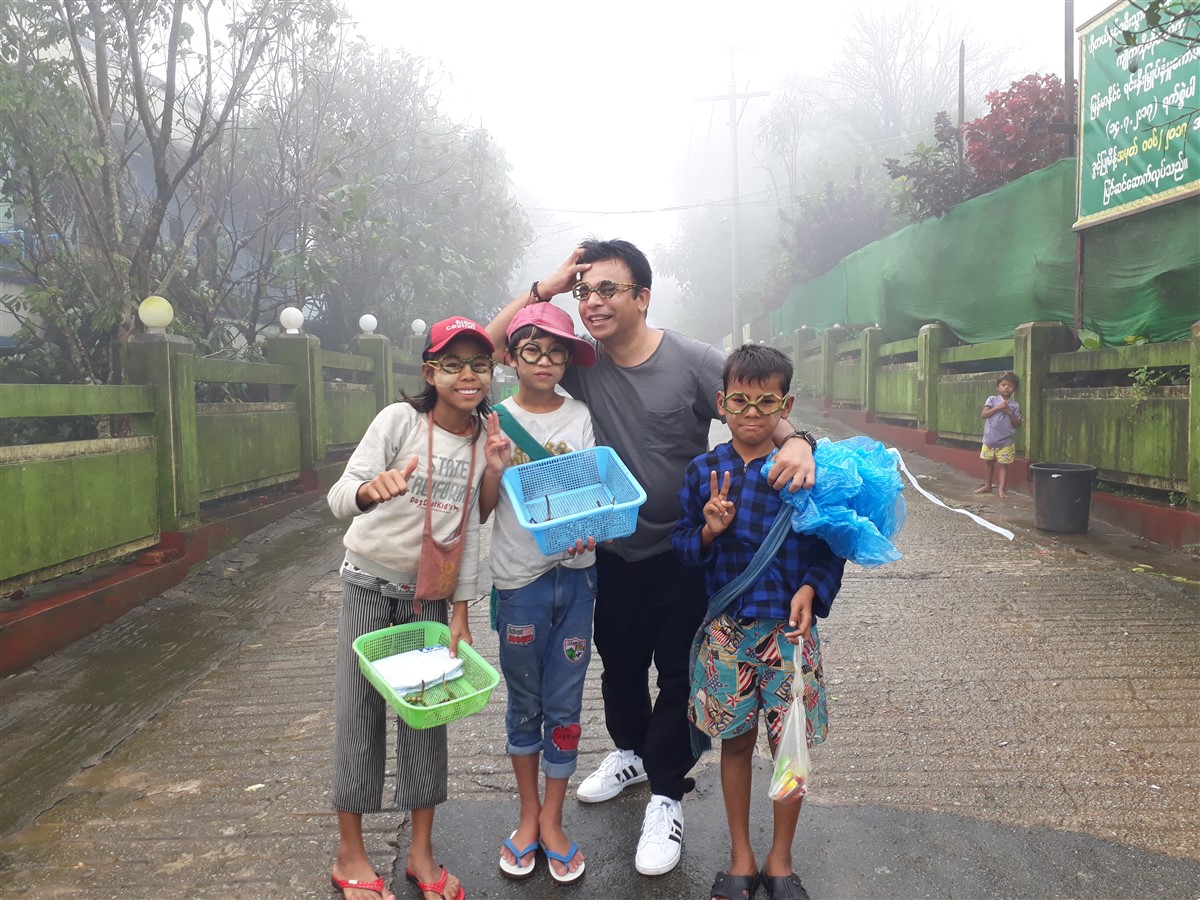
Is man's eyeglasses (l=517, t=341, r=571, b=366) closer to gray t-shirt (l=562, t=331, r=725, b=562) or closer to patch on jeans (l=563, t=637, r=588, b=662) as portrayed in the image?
gray t-shirt (l=562, t=331, r=725, b=562)

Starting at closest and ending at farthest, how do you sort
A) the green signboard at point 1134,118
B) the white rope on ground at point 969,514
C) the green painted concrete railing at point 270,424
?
the green painted concrete railing at point 270,424 < the green signboard at point 1134,118 < the white rope on ground at point 969,514

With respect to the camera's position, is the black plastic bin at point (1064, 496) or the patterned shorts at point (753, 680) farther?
the black plastic bin at point (1064, 496)

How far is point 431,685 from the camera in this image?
2.37 metres

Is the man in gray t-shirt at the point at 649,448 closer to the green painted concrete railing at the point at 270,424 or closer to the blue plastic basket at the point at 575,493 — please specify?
the blue plastic basket at the point at 575,493

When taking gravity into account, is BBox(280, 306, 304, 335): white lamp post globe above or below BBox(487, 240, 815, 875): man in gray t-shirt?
above

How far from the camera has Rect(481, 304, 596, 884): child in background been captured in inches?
106

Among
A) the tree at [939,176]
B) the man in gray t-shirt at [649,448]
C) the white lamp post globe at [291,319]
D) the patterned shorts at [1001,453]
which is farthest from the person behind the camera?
the tree at [939,176]

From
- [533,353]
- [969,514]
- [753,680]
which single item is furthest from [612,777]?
[969,514]

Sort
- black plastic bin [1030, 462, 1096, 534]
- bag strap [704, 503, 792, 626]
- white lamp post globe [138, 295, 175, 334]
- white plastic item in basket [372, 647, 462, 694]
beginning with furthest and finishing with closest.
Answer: black plastic bin [1030, 462, 1096, 534]
white lamp post globe [138, 295, 175, 334]
bag strap [704, 503, 792, 626]
white plastic item in basket [372, 647, 462, 694]

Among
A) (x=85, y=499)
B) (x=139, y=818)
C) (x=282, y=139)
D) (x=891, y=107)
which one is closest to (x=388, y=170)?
(x=282, y=139)

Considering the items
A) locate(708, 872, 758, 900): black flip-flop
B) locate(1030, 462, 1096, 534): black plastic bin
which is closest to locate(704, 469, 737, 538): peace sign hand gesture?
locate(708, 872, 758, 900): black flip-flop

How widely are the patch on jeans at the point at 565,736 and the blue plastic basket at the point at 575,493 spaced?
0.61 metres

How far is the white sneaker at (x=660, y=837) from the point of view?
106 inches

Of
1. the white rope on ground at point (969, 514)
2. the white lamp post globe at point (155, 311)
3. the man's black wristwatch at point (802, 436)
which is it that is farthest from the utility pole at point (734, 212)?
the man's black wristwatch at point (802, 436)
